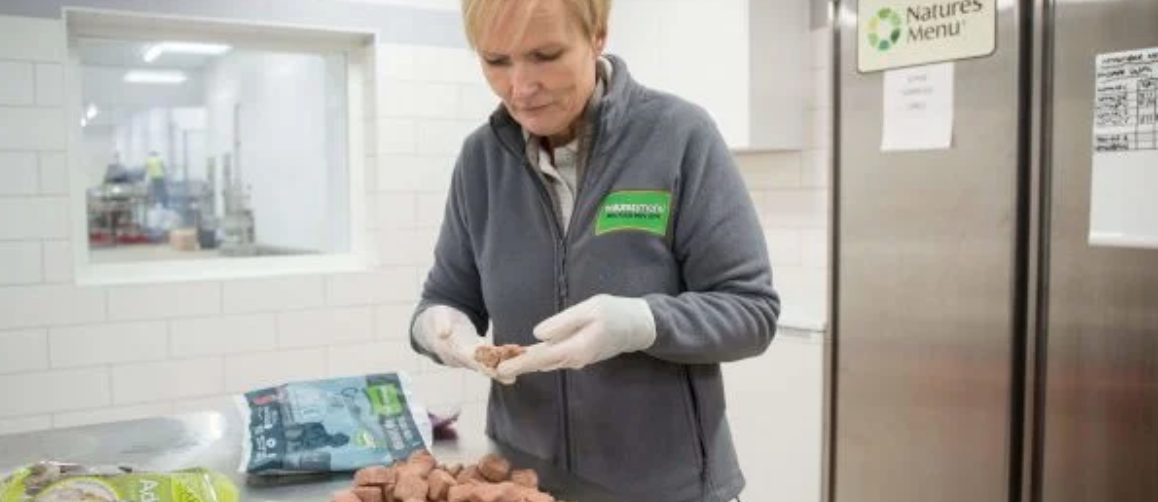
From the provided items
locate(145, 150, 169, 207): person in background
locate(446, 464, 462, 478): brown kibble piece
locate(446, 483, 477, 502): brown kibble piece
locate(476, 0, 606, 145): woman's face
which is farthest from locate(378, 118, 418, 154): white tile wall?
locate(446, 483, 477, 502): brown kibble piece

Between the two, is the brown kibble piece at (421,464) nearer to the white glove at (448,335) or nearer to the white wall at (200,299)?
the white glove at (448,335)

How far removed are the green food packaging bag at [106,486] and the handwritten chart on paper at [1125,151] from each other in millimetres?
1820

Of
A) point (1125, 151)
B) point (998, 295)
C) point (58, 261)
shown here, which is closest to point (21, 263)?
point (58, 261)

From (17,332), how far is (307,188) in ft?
3.83

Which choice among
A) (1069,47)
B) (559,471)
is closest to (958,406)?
(1069,47)

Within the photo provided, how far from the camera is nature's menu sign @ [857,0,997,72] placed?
7.37 feet

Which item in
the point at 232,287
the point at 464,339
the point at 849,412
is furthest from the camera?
the point at 232,287

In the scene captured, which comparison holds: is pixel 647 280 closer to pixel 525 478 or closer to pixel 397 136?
pixel 525 478

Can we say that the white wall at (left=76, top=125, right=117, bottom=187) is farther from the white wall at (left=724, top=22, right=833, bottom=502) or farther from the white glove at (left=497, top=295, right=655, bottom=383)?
the white glove at (left=497, top=295, right=655, bottom=383)

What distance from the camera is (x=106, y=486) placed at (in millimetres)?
1116

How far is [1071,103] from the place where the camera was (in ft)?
6.81

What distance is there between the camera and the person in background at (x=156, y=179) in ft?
11.6

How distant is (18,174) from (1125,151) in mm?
2891

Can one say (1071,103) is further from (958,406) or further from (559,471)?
(559,471)
